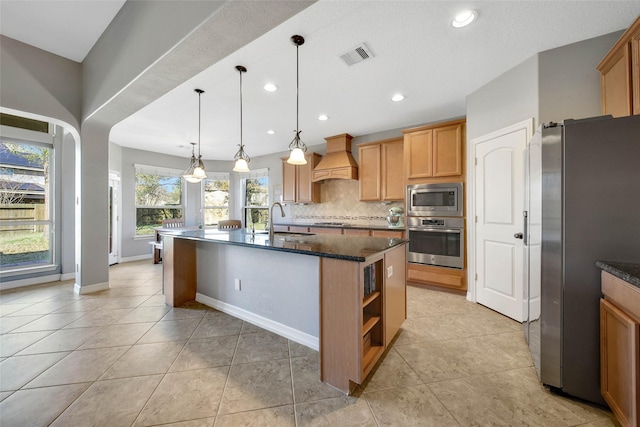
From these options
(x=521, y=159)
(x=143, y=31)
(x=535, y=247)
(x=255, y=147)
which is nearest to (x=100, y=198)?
(x=143, y=31)

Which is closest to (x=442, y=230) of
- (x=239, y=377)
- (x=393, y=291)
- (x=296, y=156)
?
(x=393, y=291)

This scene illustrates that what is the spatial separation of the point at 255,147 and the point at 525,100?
4.82 metres

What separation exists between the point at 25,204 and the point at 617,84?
7.06 meters

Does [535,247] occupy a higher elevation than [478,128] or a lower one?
Answer: lower

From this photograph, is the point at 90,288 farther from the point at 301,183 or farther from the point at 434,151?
the point at 434,151

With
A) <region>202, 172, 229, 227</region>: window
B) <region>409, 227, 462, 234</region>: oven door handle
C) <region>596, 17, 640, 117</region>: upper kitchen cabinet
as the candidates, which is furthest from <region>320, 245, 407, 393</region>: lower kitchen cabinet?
<region>202, 172, 229, 227</region>: window

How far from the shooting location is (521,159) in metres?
Answer: 2.42

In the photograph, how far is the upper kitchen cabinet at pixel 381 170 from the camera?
4.05 m

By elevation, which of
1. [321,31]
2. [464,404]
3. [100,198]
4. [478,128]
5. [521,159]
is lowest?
[464,404]

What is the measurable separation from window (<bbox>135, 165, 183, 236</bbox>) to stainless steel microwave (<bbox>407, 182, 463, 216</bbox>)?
5677 mm

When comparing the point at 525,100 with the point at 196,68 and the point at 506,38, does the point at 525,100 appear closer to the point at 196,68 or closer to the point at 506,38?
A: the point at 506,38

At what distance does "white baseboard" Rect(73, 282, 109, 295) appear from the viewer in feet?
10.5

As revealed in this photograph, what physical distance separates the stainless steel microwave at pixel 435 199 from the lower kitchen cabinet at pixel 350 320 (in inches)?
76.7

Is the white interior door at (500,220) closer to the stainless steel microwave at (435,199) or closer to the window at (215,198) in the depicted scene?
the stainless steel microwave at (435,199)
